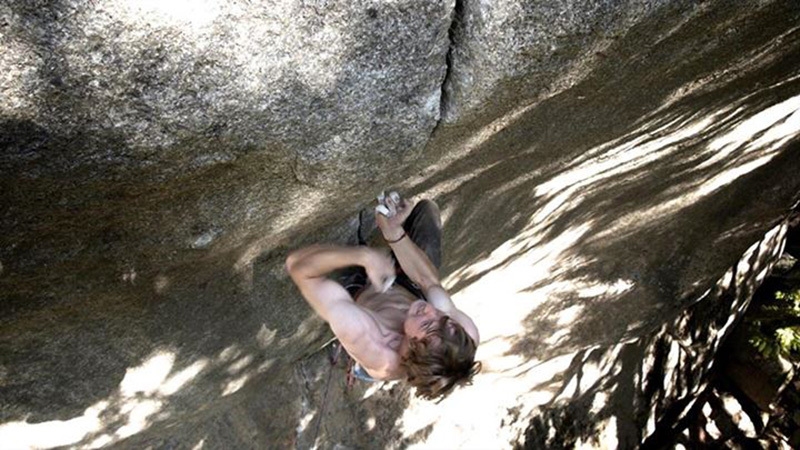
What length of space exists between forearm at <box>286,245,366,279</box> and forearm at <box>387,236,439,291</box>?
0.29 m

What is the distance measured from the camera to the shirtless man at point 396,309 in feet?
8.54

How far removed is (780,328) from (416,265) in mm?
3938

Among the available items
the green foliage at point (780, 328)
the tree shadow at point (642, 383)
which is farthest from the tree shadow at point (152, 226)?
the green foliage at point (780, 328)

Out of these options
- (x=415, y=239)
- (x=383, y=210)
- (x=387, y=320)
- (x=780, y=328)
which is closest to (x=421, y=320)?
(x=387, y=320)

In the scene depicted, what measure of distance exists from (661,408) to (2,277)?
243 inches

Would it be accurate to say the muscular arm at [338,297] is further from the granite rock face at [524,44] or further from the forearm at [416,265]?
the granite rock face at [524,44]

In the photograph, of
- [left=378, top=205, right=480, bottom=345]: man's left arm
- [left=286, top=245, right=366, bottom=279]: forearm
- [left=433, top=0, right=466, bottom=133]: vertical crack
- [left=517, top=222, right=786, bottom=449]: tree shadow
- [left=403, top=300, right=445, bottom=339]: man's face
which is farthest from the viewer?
[left=517, top=222, right=786, bottom=449]: tree shadow

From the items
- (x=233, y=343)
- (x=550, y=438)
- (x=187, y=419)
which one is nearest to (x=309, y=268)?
(x=233, y=343)

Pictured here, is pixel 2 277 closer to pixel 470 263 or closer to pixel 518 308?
pixel 470 263

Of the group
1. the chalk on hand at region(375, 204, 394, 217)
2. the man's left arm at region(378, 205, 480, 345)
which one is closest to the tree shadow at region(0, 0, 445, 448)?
the chalk on hand at region(375, 204, 394, 217)

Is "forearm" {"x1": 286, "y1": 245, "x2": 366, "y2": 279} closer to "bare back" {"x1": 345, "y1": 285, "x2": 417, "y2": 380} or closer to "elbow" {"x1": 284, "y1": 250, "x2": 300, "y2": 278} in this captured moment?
"elbow" {"x1": 284, "y1": 250, "x2": 300, "y2": 278}

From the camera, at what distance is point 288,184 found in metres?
2.27

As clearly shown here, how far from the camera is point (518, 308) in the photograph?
5270 mm

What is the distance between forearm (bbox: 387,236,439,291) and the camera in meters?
3.02
